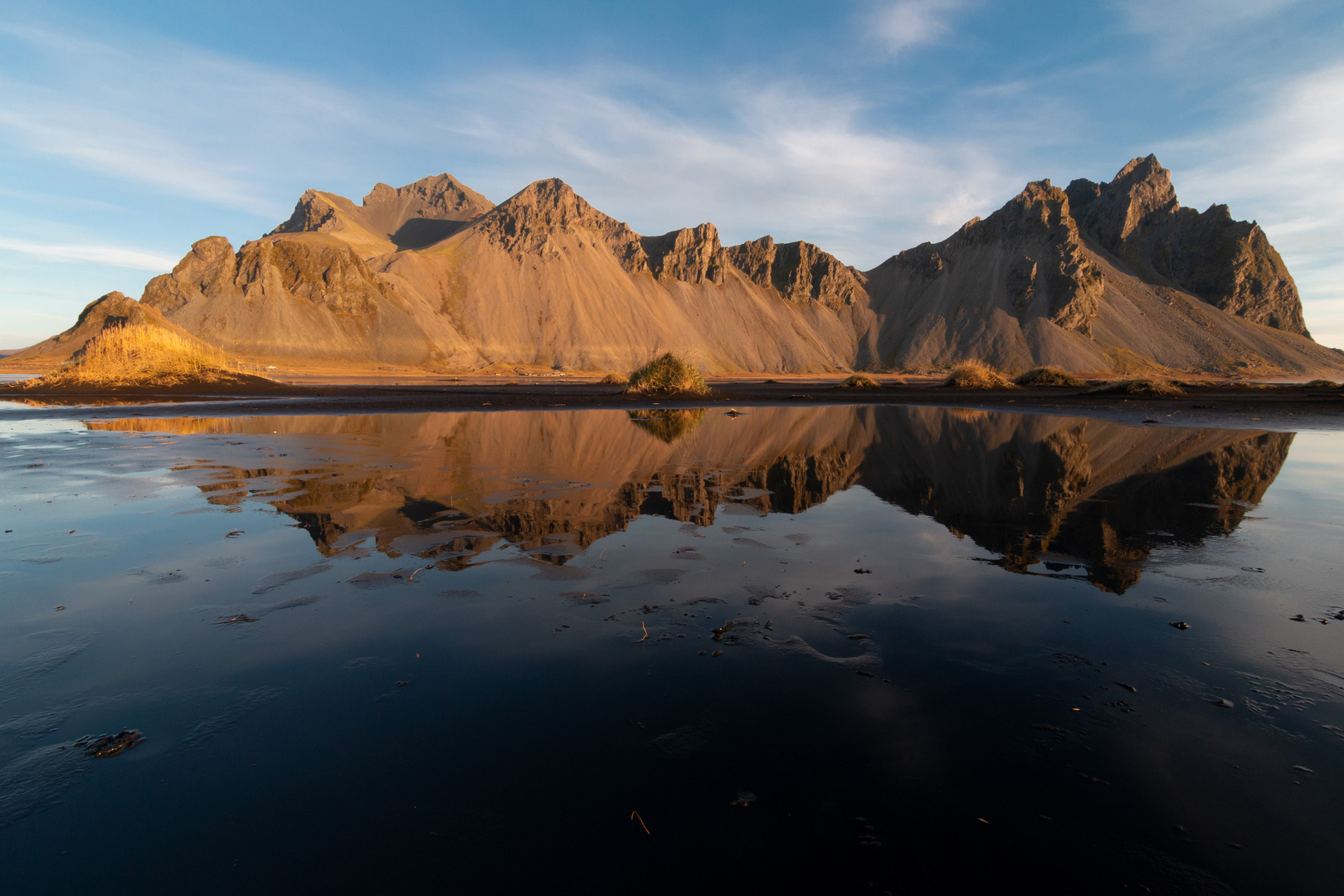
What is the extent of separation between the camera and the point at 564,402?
3344 cm

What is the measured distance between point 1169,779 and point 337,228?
188607 mm

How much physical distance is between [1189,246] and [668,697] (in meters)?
183

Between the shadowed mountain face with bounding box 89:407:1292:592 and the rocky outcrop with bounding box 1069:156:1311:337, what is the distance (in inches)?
5941

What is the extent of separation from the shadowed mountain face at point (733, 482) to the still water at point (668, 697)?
0.13 m

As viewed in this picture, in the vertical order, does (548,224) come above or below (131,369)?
above

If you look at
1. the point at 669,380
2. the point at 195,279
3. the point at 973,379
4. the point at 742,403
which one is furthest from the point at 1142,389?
the point at 195,279

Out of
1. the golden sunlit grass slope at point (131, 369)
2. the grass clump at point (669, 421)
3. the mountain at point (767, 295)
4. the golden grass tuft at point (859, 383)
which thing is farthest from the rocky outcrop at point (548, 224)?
the grass clump at point (669, 421)

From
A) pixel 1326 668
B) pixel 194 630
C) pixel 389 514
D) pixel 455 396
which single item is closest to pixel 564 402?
pixel 455 396

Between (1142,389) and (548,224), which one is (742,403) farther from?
(548,224)

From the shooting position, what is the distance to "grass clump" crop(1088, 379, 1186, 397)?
38.2 meters

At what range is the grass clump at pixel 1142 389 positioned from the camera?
38.2 meters

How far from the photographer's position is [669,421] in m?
24.9

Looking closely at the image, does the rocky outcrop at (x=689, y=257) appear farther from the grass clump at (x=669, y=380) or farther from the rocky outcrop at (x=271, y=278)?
the grass clump at (x=669, y=380)

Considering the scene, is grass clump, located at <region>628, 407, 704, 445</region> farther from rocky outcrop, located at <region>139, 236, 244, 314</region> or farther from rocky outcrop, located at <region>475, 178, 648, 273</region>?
rocky outcrop, located at <region>139, 236, 244, 314</region>
